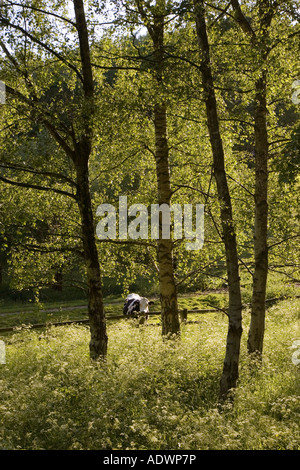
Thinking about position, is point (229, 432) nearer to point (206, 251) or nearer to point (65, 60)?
point (65, 60)

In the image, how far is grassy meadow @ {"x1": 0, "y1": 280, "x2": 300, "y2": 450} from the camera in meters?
7.43

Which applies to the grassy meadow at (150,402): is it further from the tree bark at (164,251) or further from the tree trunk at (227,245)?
the tree bark at (164,251)

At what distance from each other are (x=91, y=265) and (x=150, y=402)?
172 inches

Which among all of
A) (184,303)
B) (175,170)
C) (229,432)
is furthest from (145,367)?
(184,303)

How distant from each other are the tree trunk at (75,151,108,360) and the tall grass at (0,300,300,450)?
53 centimetres

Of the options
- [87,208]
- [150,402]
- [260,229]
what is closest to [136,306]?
[260,229]

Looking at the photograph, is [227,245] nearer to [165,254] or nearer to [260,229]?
[260,229]

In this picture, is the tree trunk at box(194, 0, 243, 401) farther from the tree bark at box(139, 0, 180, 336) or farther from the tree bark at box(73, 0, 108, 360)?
the tree bark at box(139, 0, 180, 336)

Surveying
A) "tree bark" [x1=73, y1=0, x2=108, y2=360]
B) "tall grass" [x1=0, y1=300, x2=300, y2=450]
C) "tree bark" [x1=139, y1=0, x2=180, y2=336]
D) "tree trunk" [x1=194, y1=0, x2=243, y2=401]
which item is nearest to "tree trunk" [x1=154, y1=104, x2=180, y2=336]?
"tree bark" [x1=139, y1=0, x2=180, y2=336]

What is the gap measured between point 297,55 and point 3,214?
9.14 metres

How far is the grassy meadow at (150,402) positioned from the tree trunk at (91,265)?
577 mm

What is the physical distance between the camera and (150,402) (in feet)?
29.1

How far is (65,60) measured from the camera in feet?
36.2

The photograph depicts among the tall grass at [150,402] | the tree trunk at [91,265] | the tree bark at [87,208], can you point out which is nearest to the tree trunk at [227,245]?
the tall grass at [150,402]
